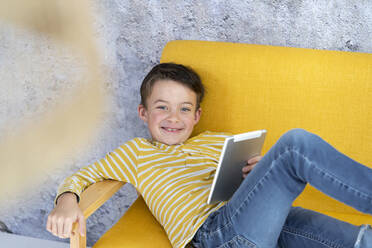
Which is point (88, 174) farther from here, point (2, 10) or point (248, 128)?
point (2, 10)

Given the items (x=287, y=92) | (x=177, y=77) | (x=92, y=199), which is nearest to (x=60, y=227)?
(x=92, y=199)

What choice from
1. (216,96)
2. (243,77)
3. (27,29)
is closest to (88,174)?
(216,96)

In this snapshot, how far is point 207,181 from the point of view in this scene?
4.60ft

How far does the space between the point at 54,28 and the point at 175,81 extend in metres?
0.81

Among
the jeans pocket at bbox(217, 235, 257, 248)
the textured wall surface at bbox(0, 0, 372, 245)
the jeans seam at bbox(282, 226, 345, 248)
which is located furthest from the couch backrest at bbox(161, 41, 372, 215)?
the jeans pocket at bbox(217, 235, 257, 248)

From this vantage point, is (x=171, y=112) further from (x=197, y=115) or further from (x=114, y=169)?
(x=114, y=169)

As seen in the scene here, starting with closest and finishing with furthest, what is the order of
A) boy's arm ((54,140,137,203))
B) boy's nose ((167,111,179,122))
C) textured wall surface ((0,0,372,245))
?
1. boy's arm ((54,140,137,203))
2. boy's nose ((167,111,179,122))
3. textured wall surface ((0,0,372,245))

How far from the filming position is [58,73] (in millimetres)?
2084

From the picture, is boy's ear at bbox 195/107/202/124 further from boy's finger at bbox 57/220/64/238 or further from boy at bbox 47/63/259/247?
boy's finger at bbox 57/220/64/238

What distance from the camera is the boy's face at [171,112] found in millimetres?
1550

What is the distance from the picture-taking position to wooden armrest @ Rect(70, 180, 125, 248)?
1.18m

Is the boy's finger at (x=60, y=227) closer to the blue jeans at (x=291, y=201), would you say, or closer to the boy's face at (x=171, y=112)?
the blue jeans at (x=291, y=201)

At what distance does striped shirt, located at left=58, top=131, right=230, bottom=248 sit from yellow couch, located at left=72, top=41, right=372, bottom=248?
113 mm

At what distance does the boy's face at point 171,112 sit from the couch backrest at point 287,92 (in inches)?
3.8
